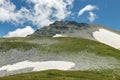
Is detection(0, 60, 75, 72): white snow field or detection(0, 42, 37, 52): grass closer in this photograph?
detection(0, 60, 75, 72): white snow field

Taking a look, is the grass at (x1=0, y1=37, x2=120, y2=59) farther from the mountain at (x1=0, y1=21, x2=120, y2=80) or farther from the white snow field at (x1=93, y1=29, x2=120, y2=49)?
the white snow field at (x1=93, y1=29, x2=120, y2=49)

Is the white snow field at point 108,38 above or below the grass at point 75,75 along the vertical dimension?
above

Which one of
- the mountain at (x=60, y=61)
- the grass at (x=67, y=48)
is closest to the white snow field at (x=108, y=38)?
the mountain at (x=60, y=61)

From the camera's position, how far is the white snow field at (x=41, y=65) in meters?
99.7

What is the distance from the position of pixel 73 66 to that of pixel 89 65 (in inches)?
217

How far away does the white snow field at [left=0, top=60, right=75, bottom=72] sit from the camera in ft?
327

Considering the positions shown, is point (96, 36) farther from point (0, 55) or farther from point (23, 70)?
point (23, 70)

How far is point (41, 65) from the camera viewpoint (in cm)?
10250

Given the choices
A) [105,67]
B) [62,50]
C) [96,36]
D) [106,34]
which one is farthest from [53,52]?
[106,34]

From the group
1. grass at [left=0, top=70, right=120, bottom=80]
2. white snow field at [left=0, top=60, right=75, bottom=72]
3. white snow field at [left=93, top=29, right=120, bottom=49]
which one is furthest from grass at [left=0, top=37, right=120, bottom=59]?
white snow field at [left=93, top=29, right=120, bottom=49]

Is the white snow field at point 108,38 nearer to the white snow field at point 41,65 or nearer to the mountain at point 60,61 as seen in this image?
the mountain at point 60,61

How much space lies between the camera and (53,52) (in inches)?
4643

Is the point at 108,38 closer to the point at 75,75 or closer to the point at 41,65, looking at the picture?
the point at 41,65

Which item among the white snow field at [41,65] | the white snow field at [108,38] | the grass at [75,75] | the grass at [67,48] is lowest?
the grass at [75,75]
